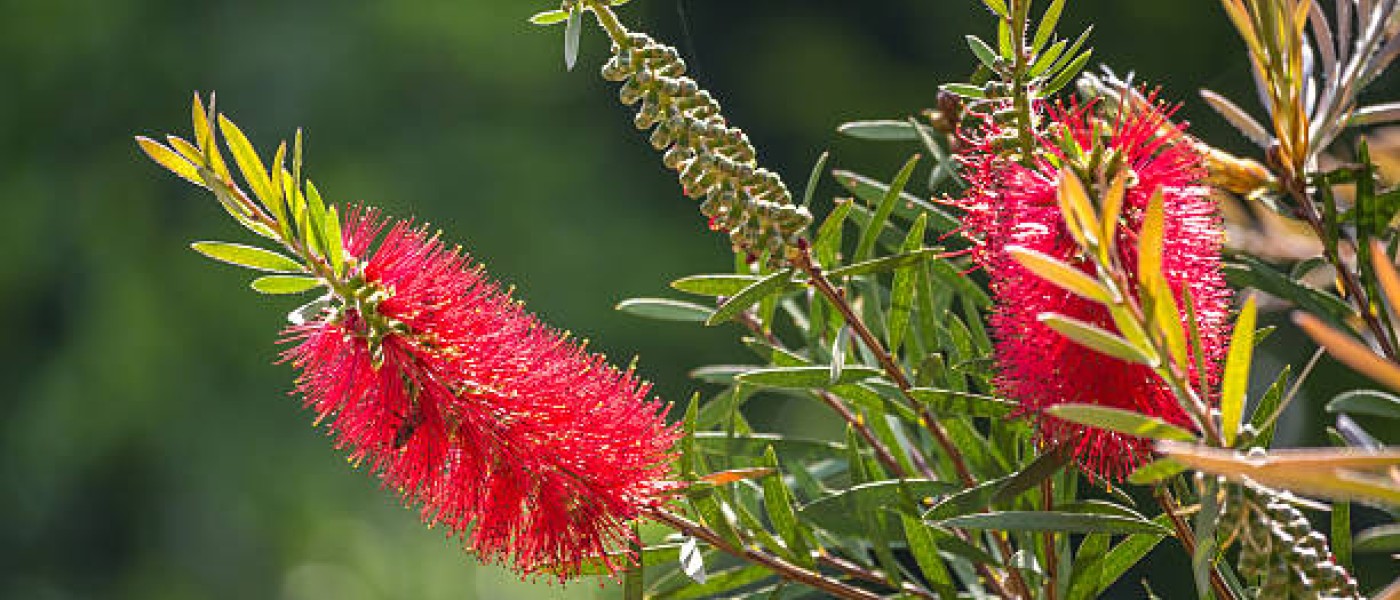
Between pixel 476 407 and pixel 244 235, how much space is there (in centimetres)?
167

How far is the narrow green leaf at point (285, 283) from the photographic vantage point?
0.71 feet

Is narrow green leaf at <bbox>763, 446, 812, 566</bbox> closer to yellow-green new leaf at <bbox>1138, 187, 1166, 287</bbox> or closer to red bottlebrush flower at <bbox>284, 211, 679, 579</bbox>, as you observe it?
red bottlebrush flower at <bbox>284, 211, 679, 579</bbox>

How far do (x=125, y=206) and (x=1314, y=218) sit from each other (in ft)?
6.07

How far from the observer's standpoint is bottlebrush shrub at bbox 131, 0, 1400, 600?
0.20 meters

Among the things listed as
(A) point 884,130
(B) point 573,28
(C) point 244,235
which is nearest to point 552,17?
(B) point 573,28

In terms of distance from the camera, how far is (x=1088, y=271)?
8.0 inches

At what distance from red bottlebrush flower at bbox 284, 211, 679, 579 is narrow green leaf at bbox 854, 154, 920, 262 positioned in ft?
0.16

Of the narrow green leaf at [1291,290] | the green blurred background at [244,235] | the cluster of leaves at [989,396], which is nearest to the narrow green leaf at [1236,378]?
the cluster of leaves at [989,396]

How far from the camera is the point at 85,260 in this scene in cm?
192

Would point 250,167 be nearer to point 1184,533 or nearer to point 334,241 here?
point 334,241

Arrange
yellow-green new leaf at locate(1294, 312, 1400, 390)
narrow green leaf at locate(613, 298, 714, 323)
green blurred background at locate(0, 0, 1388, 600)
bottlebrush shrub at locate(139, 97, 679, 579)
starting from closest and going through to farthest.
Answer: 1. yellow-green new leaf at locate(1294, 312, 1400, 390)
2. bottlebrush shrub at locate(139, 97, 679, 579)
3. narrow green leaf at locate(613, 298, 714, 323)
4. green blurred background at locate(0, 0, 1388, 600)

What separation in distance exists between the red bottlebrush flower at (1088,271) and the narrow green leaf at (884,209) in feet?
0.12

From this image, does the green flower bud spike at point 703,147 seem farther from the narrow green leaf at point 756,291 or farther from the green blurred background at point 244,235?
the green blurred background at point 244,235

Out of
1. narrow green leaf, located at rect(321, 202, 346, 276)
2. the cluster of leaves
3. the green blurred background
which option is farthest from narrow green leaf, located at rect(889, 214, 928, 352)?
the green blurred background
